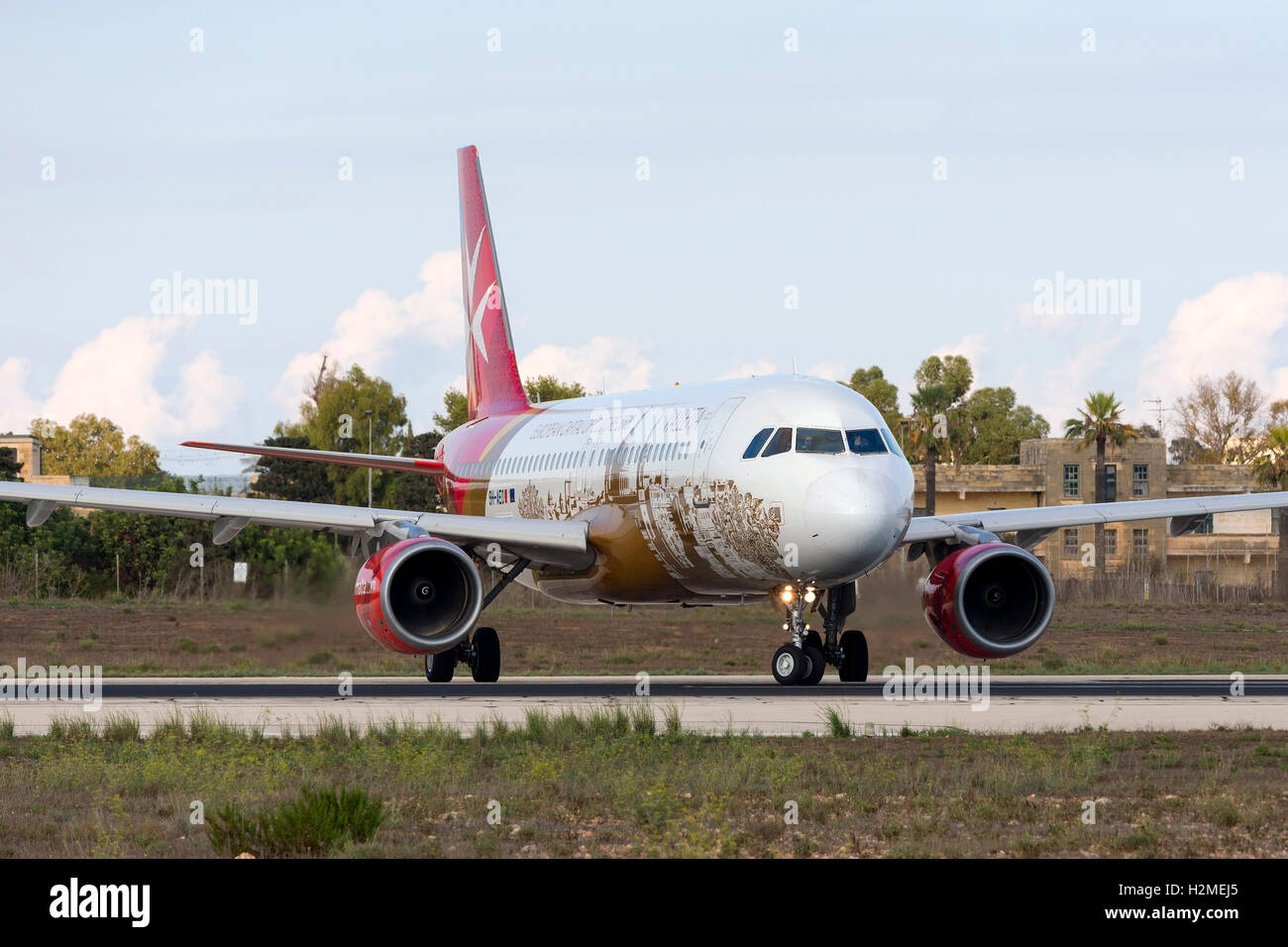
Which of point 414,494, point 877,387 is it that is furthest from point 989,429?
point 414,494

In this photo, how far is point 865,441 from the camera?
26.0 meters

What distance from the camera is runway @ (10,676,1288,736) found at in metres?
21.0

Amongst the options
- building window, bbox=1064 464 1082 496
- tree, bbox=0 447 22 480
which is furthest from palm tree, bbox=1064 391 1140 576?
tree, bbox=0 447 22 480

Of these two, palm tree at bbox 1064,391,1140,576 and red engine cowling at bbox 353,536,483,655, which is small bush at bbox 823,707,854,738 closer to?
red engine cowling at bbox 353,536,483,655

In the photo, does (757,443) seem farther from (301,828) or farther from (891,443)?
(301,828)

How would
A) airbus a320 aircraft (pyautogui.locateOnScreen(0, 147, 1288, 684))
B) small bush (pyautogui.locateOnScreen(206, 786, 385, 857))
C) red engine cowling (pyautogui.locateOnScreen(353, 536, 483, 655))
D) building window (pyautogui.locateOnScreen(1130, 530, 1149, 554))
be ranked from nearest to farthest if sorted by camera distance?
1. small bush (pyautogui.locateOnScreen(206, 786, 385, 857))
2. airbus a320 aircraft (pyautogui.locateOnScreen(0, 147, 1288, 684))
3. red engine cowling (pyautogui.locateOnScreen(353, 536, 483, 655))
4. building window (pyautogui.locateOnScreen(1130, 530, 1149, 554))

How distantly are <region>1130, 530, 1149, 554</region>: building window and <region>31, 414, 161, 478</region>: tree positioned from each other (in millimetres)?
68645

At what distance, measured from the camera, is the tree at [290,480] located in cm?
8494

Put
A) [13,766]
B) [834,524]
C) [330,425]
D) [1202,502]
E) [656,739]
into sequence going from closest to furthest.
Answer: [13,766], [656,739], [834,524], [1202,502], [330,425]

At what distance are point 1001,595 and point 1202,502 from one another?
16.5 feet

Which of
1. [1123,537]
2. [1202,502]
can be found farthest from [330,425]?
[1202,502]

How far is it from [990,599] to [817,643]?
8.94ft
